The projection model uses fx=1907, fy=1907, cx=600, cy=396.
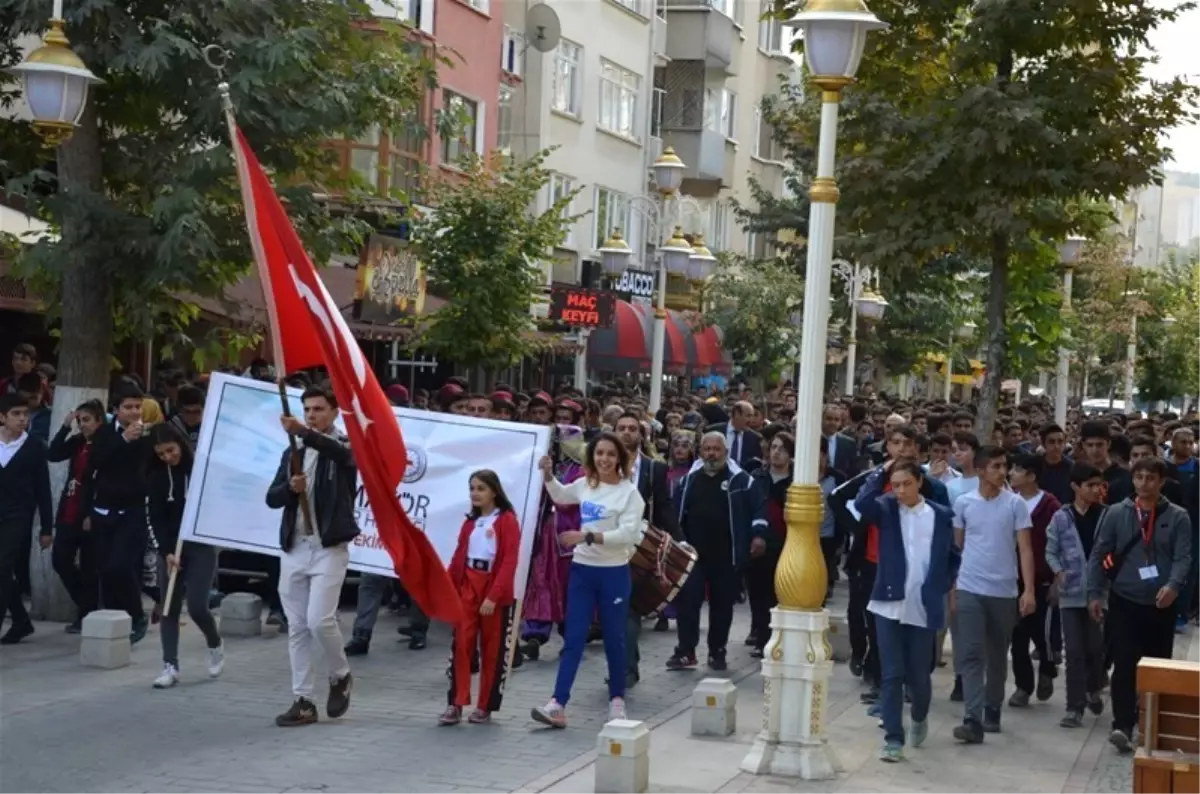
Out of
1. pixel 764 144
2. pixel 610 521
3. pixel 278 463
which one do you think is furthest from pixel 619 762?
pixel 764 144

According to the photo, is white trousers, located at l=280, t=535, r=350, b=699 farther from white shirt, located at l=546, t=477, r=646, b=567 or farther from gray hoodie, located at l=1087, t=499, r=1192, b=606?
gray hoodie, located at l=1087, t=499, r=1192, b=606

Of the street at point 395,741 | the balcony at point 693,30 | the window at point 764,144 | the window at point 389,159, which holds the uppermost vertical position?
the balcony at point 693,30

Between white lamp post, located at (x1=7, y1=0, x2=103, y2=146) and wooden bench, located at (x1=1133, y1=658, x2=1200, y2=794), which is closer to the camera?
wooden bench, located at (x1=1133, y1=658, x2=1200, y2=794)

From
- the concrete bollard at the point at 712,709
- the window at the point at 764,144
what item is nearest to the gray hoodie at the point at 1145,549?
the concrete bollard at the point at 712,709

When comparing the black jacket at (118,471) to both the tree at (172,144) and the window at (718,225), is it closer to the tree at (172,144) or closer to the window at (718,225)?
the tree at (172,144)

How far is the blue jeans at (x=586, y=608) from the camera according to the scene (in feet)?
39.2

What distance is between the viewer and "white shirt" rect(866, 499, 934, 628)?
11.5 m

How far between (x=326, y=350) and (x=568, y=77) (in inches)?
1190

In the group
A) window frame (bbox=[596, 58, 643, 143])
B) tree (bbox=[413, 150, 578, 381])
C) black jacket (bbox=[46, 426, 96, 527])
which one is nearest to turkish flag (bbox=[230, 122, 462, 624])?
black jacket (bbox=[46, 426, 96, 527])

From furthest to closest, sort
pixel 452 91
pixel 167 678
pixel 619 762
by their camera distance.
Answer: pixel 452 91 → pixel 167 678 → pixel 619 762

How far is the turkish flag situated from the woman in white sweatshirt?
120cm

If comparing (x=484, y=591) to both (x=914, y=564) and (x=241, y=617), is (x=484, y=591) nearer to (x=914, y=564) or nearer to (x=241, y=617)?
(x=914, y=564)

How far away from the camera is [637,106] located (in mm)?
44625

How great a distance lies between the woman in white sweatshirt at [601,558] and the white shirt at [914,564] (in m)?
1.59
